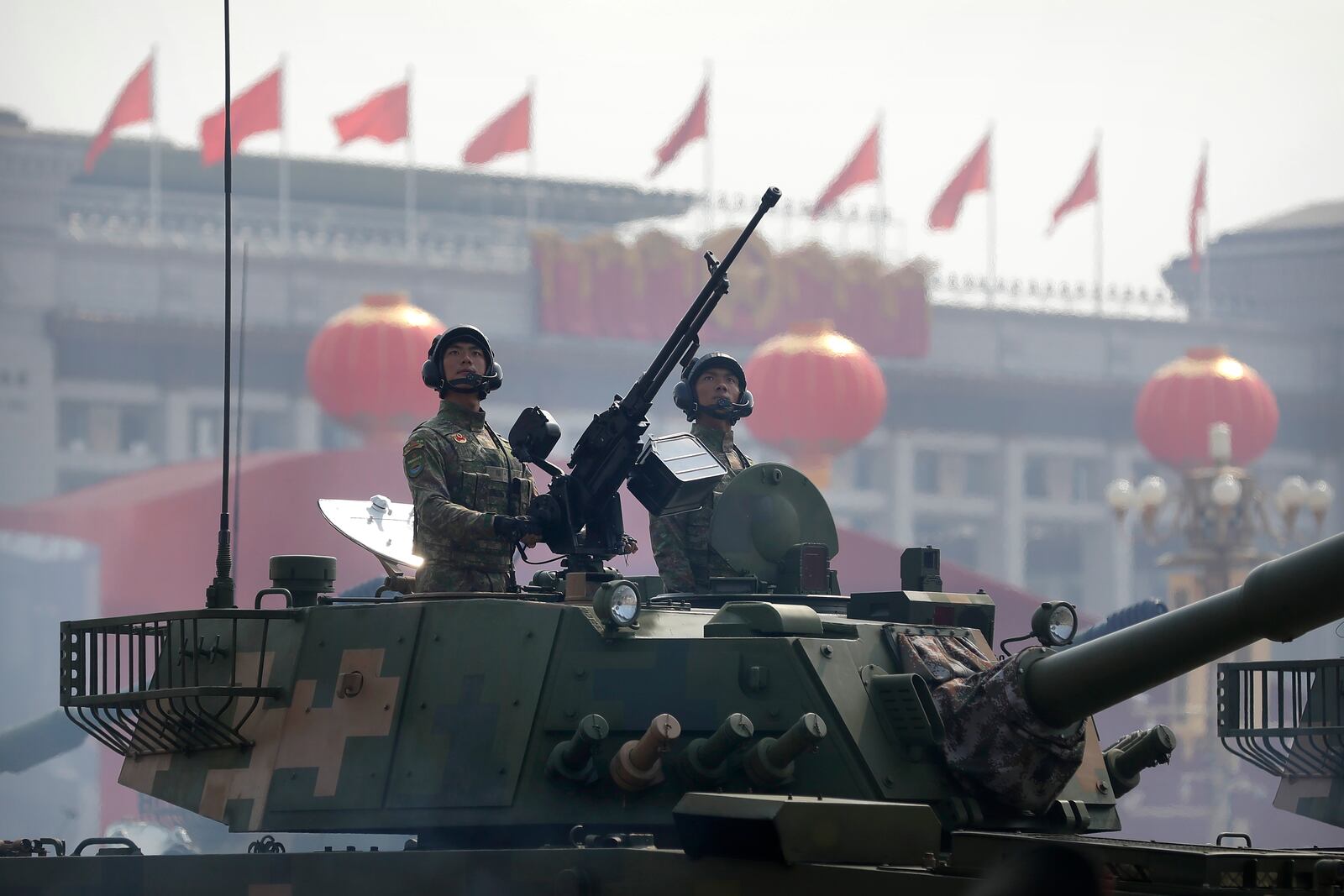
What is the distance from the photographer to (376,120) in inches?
2435

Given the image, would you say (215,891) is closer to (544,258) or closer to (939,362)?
(544,258)

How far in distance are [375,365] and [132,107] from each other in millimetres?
12674

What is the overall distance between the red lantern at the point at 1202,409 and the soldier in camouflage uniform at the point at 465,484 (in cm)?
4789

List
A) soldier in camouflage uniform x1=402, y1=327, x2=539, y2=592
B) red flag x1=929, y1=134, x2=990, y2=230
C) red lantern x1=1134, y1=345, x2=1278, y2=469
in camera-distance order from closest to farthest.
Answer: soldier in camouflage uniform x1=402, y1=327, x2=539, y2=592 < red lantern x1=1134, y1=345, x2=1278, y2=469 < red flag x1=929, y1=134, x2=990, y2=230

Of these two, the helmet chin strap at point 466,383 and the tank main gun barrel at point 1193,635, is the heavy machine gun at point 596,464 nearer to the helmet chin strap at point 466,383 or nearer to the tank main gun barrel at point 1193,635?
the helmet chin strap at point 466,383

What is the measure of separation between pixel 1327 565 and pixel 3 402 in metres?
55.5

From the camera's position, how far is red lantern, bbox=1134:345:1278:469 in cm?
5922

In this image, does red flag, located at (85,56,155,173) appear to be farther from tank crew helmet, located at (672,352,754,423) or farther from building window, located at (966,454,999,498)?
tank crew helmet, located at (672,352,754,423)

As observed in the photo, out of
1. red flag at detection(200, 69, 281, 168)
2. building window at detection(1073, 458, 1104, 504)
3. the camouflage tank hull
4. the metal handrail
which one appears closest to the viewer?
the camouflage tank hull

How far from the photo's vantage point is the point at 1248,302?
254ft

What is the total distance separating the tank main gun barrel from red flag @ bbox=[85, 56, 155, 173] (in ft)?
168

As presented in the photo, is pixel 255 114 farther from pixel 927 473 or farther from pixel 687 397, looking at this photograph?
pixel 687 397

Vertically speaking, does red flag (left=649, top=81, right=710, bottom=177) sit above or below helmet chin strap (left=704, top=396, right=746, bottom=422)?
above

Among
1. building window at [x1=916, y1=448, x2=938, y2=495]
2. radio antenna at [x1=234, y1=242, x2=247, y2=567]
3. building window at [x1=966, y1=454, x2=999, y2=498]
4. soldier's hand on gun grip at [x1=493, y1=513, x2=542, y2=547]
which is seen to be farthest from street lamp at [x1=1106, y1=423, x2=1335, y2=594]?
soldier's hand on gun grip at [x1=493, y1=513, x2=542, y2=547]
